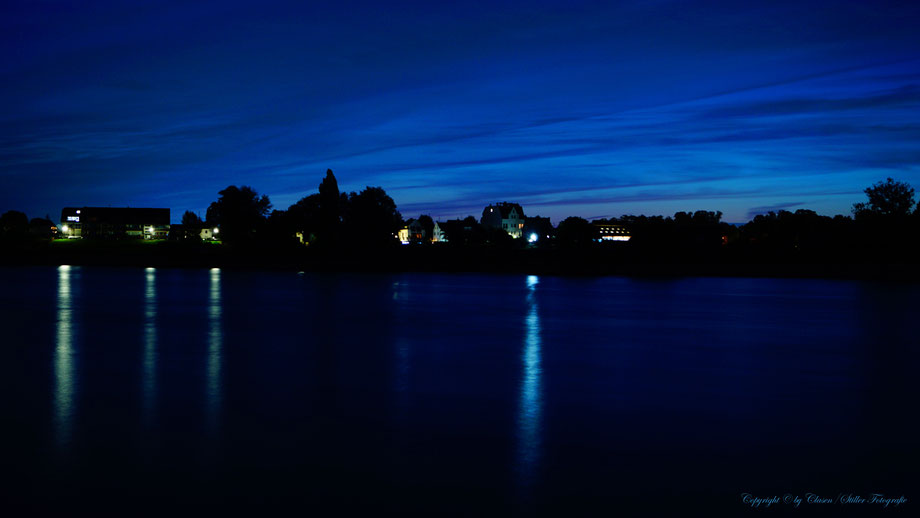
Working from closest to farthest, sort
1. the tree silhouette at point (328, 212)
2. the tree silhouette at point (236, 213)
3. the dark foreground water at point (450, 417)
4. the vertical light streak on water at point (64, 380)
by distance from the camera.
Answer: the dark foreground water at point (450, 417), the vertical light streak on water at point (64, 380), the tree silhouette at point (328, 212), the tree silhouette at point (236, 213)

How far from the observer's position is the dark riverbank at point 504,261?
52.6 m

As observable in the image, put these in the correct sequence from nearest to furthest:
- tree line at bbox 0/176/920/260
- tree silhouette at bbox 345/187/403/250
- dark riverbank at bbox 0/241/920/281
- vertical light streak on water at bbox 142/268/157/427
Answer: vertical light streak on water at bbox 142/268/157/427, dark riverbank at bbox 0/241/920/281, tree line at bbox 0/176/920/260, tree silhouette at bbox 345/187/403/250

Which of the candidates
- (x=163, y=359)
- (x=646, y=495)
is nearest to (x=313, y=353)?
(x=163, y=359)

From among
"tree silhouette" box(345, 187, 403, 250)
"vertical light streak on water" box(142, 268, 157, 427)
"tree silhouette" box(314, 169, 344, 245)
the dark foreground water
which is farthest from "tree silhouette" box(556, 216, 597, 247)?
the dark foreground water

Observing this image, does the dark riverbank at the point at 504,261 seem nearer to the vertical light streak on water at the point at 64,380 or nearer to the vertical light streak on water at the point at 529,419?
the vertical light streak on water at the point at 64,380

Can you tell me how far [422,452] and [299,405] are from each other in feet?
8.86

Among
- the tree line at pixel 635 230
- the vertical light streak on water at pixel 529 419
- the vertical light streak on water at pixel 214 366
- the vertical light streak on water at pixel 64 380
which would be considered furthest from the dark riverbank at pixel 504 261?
the vertical light streak on water at pixel 529 419

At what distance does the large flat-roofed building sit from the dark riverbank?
279 feet

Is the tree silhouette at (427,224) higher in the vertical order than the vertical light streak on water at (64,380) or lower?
higher

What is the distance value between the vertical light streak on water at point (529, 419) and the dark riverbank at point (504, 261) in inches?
1645

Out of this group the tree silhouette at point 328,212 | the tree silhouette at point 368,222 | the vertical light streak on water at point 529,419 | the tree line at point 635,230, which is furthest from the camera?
the tree silhouette at point 328,212

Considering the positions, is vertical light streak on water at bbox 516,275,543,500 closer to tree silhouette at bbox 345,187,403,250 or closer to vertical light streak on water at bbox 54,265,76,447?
vertical light streak on water at bbox 54,265,76,447

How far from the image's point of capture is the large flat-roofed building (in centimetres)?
14925

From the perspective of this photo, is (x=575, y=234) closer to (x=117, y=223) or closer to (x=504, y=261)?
(x=504, y=261)
